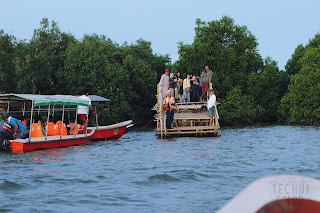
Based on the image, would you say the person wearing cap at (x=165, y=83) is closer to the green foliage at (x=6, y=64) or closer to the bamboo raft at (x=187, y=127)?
the bamboo raft at (x=187, y=127)

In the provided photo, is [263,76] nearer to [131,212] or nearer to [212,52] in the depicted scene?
[212,52]

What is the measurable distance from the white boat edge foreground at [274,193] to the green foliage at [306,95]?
172 feet

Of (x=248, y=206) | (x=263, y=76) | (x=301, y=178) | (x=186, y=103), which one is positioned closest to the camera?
(x=248, y=206)

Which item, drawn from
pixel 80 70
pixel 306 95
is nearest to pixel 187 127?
pixel 80 70

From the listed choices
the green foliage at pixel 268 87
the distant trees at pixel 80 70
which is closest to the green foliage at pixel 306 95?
the green foliage at pixel 268 87

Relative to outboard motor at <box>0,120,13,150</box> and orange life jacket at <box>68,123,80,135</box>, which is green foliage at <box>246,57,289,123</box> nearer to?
orange life jacket at <box>68,123,80,135</box>

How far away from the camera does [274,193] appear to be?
3.08 m

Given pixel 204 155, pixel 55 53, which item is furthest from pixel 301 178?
pixel 55 53

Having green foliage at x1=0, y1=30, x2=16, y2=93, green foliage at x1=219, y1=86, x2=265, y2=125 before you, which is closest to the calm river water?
green foliage at x1=0, y1=30, x2=16, y2=93

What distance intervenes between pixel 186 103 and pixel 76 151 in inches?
390

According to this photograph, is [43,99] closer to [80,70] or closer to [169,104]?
[169,104]

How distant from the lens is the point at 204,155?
17125mm

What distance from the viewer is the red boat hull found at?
1861 centimetres

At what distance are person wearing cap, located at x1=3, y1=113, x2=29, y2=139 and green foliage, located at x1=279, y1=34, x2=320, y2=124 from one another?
4086 cm
